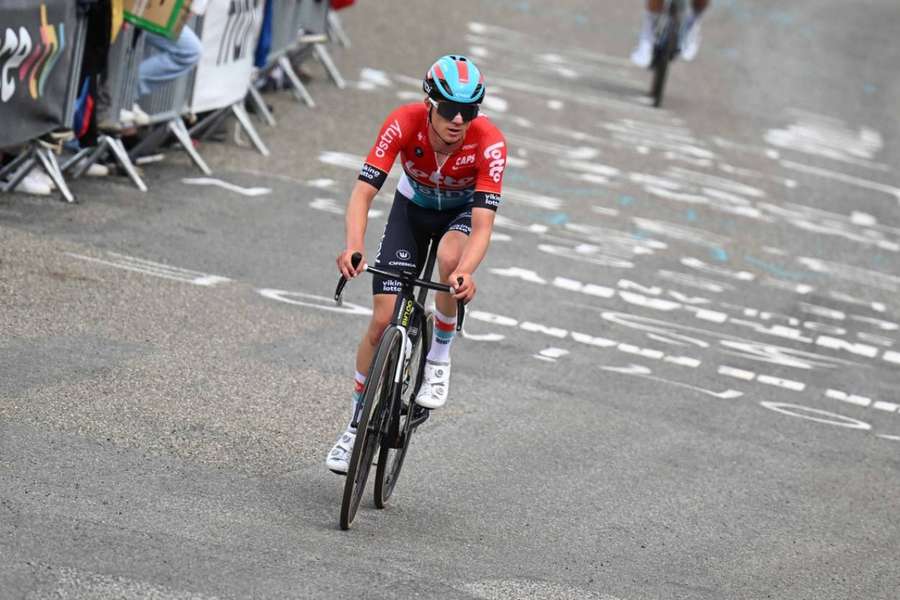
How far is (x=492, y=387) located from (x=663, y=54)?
1312 cm

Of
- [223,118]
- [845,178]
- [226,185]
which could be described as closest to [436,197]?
[226,185]

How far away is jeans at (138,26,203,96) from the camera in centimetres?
1305

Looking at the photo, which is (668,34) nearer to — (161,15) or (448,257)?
(161,15)

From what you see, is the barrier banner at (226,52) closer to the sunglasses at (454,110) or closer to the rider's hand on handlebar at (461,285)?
the sunglasses at (454,110)

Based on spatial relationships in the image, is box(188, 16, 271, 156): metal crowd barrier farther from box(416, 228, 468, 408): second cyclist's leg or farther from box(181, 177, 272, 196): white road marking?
box(416, 228, 468, 408): second cyclist's leg

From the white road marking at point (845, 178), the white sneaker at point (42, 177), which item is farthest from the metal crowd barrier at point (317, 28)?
the white sneaker at point (42, 177)

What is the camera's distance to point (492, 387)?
9750 millimetres

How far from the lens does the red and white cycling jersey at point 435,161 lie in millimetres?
7047

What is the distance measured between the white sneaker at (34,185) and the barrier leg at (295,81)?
6651 millimetres

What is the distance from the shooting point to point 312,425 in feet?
27.0

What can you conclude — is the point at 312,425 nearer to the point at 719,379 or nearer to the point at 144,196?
the point at 719,379

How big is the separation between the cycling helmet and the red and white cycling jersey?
0.21 metres

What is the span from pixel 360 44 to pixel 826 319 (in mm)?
11644

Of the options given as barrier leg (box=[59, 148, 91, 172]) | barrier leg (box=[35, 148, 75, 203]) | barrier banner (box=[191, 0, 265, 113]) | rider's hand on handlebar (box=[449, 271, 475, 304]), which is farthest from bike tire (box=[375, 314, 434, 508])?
barrier banner (box=[191, 0, 265, 113])
